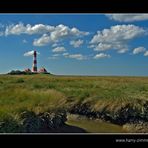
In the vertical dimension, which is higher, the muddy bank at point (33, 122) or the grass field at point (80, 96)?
the grass field at point (80, 96)

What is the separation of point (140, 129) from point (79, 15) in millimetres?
772

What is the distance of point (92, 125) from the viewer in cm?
586

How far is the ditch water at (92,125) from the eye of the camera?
5.82 m

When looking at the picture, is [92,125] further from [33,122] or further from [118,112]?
[33,122]

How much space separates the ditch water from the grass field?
0.04 meters

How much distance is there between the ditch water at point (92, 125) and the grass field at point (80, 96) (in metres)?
0.04

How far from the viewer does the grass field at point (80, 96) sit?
586 cm

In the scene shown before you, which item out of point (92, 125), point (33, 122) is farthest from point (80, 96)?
point (33, 122)

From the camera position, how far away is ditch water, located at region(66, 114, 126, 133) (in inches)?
229

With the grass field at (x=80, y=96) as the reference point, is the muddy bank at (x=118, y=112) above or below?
below

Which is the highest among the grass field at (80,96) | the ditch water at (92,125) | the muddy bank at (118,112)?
the grass field at (80,96)

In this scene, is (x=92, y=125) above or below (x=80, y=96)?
below

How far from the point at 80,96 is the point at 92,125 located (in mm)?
190

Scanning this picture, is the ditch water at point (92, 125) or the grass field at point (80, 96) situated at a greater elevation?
the grass field at point (80, 96)
